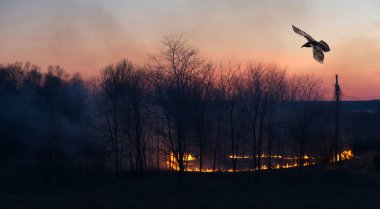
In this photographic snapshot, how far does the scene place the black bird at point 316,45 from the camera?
27.2 feet

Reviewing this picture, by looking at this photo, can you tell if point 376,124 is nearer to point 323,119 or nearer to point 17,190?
point 323,119

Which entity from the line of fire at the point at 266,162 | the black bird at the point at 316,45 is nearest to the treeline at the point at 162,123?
the line of fire at the point at 266,162

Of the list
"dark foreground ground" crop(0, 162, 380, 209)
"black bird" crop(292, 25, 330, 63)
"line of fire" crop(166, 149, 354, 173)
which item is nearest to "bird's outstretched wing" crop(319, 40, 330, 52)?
"black bird" crop(292, 25, 330, 63)

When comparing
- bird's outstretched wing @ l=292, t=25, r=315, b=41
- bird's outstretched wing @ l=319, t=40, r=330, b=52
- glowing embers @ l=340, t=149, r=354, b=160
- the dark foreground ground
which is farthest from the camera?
glowing embers @ l=340, t=149, r=354, b=160

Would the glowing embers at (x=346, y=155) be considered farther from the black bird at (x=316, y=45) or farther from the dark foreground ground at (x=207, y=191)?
the black bird at (x=316, y=45)

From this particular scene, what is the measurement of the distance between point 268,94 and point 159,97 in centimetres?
888

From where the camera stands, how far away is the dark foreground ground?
22.8 metres

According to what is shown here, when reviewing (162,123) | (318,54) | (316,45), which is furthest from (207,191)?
(318,54)

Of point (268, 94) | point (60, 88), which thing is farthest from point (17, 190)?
point (60, 88)

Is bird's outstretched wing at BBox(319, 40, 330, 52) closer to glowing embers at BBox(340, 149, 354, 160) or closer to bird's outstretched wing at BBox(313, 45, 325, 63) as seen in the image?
bird's outstretched wing at BBox(313, 45, 325, 63)

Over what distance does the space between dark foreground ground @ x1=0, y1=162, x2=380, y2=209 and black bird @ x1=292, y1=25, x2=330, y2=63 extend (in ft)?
46.5

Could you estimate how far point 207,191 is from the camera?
28188mm

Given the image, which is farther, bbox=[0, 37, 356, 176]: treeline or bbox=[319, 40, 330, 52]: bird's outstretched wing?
bbox=[0, 37, 356, 176]: treeline

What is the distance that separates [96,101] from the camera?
4266cm
